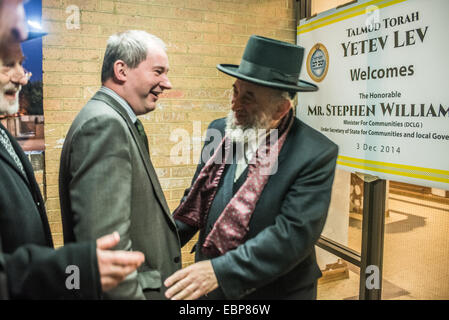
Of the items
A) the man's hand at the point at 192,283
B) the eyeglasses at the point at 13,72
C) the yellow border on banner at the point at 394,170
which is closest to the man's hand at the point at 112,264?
the man's hand at the point at 192,283

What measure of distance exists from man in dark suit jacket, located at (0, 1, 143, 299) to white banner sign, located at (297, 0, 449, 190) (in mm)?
1712

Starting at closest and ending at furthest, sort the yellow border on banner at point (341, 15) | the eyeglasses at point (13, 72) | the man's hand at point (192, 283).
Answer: the eyeglasses at point (13, 72) < the man's hand at point (192, 283) < the yellow border on banner at point (341, 15)

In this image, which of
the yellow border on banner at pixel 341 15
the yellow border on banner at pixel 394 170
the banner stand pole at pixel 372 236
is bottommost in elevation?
the banner stand pole at pixel 372 236

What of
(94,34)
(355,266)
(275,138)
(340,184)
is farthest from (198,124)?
(355,266)

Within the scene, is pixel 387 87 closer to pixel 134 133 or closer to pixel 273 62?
pixel 273 62

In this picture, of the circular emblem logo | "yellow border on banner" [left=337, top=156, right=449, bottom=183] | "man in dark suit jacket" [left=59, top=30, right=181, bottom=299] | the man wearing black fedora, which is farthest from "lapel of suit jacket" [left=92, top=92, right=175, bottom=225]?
the circular emblem logo

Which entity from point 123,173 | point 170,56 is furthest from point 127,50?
point 170,56

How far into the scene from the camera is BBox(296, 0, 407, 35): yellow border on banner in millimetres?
2160

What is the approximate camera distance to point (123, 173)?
129cm

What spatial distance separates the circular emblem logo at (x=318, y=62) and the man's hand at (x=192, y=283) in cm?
193

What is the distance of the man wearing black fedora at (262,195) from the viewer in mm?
1350

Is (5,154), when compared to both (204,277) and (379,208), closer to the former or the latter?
(204,277)

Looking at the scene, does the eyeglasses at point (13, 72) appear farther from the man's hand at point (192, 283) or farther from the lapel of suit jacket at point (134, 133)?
the man's hand at point (192, 283)

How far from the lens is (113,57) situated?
151 centimetres
